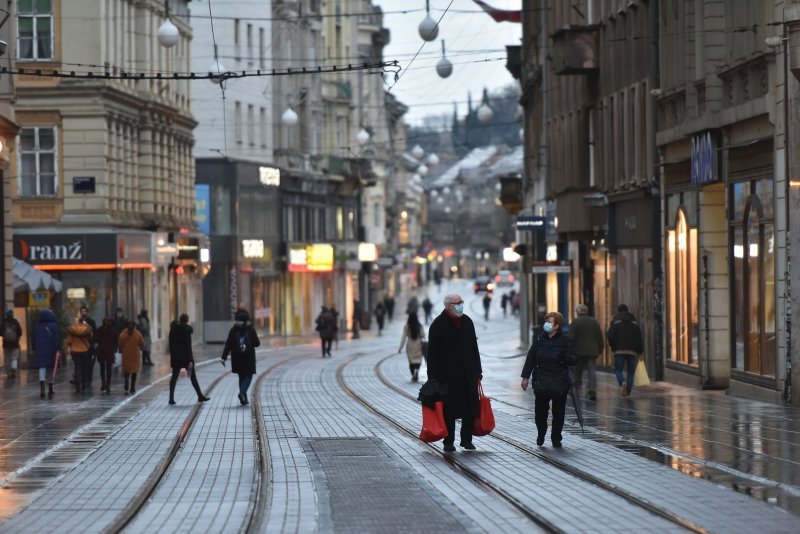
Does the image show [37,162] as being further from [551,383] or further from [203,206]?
[551,383]

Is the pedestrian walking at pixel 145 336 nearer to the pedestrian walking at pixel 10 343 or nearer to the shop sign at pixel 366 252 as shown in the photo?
the pedestrian walking at pixel 10 343

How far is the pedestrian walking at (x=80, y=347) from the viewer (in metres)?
34.4

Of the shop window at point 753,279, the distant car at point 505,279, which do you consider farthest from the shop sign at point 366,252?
the distant car at point 505,279

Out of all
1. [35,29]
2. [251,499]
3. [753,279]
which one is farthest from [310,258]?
[251,499]

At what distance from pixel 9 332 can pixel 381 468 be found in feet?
77.5

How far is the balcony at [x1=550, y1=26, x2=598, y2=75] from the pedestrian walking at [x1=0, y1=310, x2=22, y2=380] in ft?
47.0

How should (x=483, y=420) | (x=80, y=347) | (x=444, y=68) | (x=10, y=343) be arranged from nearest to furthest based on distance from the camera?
(x=483, y=420) < (x=80, y=347) < (x=10, y=343) < (x=444, y=68)

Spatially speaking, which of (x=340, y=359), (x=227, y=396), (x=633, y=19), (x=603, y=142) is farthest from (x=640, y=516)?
(x=340, y=359)

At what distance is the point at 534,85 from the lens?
197 feet

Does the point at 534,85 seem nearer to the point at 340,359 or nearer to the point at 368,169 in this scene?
the point at 340,359

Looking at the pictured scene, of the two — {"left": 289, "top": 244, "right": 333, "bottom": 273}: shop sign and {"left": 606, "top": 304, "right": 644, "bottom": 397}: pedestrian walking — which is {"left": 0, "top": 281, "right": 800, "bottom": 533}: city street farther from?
{"left": 289, "top": 244, "right": 333, "bottom": 273}: shop sign

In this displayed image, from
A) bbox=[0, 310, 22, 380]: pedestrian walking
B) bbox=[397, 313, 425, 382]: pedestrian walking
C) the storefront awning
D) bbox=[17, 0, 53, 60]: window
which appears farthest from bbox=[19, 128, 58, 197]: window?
bbox=[397, 313, 425, 382]: pedestrian walking

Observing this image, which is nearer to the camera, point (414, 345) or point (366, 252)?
point (414, 345)

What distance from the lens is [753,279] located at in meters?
30.1
